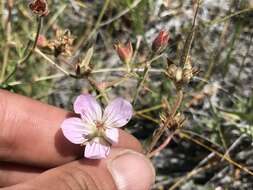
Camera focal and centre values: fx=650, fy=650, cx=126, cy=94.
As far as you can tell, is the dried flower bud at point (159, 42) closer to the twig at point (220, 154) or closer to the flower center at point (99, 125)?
the flower center at point (99, 125)

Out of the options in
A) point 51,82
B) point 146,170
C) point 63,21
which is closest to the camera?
point 146,170

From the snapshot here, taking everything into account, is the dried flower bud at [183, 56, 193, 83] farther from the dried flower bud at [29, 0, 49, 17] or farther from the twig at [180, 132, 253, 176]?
the twig at [180, 132, 253, 176]

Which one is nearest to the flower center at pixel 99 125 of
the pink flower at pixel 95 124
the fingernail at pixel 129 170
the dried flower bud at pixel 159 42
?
the pink flower at pixel 95 124

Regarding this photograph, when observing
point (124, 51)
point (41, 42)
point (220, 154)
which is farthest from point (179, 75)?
point (220, 154)

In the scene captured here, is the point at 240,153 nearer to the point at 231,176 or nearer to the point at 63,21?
the point at 231,176

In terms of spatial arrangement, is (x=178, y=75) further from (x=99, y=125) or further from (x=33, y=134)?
(x=33, y=134)

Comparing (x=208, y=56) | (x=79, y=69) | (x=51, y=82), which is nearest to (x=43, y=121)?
(x=79, y=69)
